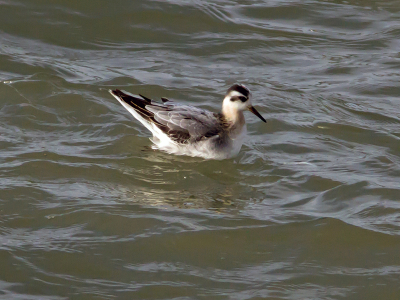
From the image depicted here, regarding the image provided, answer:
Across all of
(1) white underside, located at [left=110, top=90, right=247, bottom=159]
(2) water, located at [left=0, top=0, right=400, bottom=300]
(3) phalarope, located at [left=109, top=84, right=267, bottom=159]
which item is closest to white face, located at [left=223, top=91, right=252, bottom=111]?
(3) phalarope, located at [left=109, top=84, right=267, bottom=159]

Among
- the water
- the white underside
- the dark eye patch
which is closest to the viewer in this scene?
the water

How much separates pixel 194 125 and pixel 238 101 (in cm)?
76

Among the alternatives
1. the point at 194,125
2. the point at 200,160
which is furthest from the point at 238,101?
the point at 200,160

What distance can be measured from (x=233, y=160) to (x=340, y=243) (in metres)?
2.77

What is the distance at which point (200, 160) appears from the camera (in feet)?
31.6

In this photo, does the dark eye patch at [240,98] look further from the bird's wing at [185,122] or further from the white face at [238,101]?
the bird's wing at [185,122]

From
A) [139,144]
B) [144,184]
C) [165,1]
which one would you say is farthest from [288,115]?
[165,1]

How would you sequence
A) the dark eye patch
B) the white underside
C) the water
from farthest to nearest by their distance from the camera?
A: the dark eye patch < the white underside < the water

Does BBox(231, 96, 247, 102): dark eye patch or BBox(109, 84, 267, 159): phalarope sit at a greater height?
BBox(231, 96, 247, 102): dark eye patch

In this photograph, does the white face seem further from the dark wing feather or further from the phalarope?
the dark wing feather

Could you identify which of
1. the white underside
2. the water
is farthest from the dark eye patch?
the water

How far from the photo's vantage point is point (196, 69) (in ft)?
39.6

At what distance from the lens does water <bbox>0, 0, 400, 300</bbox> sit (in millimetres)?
6574

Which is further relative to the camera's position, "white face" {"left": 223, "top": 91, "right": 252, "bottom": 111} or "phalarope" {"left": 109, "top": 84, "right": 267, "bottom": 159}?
"white face" {"left": 223, "top": 91, "right": 252, "bottom": 111}
